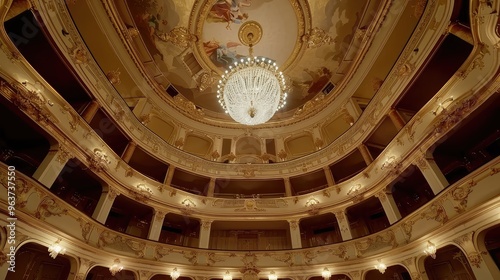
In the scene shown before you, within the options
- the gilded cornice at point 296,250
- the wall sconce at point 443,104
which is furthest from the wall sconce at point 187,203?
the wall sconce at point 443,104

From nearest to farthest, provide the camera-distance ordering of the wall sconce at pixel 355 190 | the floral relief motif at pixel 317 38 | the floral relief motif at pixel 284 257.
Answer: the floral relief motif at pixel 284 257, the wall sconce at pixel 355 190, the floral relief motif at pixel 317 38

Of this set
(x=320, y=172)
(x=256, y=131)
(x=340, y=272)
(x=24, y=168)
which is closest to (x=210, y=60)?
(x=256, y=131)

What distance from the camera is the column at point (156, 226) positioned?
10070 millimetres

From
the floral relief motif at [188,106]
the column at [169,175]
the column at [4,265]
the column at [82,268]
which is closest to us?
the column at [4,265]

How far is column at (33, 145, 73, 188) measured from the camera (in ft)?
23.0

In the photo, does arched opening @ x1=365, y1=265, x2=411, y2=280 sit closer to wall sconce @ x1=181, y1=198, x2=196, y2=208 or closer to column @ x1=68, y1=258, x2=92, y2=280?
wall sconce @ x1=181, y1=198, x2=196, y2=208

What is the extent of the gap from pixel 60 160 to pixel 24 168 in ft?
7.33

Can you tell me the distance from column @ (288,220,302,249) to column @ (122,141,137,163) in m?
8.10

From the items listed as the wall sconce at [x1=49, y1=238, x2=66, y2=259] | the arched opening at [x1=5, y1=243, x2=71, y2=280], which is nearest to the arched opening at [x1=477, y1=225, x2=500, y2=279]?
the wall sconce at [x1=49, y1=238, x2=66, y2=259]

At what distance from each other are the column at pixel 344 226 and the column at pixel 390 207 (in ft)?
5.74

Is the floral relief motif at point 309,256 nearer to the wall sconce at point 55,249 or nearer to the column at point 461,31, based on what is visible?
the wall sconce at point 55,249

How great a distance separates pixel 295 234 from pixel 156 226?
6221 millimetres

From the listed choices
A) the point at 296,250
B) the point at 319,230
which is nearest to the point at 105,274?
the point at 296,250

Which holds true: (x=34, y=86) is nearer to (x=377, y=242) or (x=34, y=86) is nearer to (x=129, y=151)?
(x=129, y=151)
